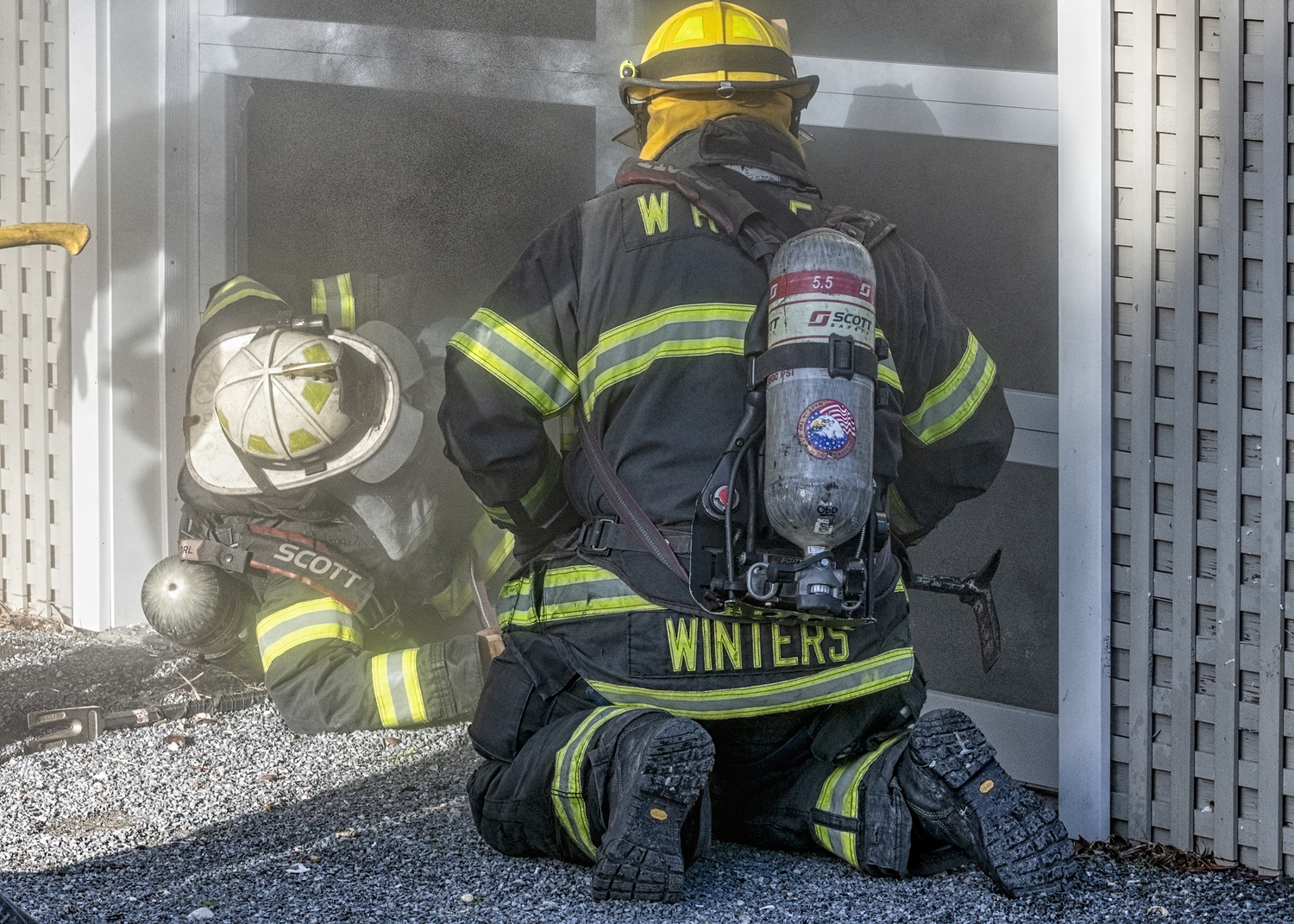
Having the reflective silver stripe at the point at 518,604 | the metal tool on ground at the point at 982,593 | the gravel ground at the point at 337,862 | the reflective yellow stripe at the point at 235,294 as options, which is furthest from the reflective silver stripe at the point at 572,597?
the reflective yellow stripe at the point at 235,294

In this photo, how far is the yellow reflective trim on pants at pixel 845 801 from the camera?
2.98 meters

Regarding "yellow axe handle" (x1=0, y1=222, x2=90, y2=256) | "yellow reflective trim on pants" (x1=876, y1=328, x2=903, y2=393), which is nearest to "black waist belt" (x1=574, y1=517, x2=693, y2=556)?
"yellow reflective trim on pants" (x1=876, y1=328, x2=903, y2=393)

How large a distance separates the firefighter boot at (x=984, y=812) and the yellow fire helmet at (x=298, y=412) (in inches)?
81.4

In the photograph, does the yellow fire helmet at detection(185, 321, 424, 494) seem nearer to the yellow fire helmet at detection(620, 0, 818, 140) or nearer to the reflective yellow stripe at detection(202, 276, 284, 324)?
the reflective yellow stripe at detection(202, 276, 284, 324)

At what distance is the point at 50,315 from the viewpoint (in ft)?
16.9

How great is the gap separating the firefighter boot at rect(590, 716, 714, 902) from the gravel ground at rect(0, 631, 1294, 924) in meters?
0.05

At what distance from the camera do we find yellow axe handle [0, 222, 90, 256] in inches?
180

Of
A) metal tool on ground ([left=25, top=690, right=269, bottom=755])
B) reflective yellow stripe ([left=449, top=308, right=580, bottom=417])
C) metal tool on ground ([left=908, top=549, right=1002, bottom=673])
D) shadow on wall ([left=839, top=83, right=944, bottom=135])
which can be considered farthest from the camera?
metal tool on ground ([left=25, top=690, right=269, bottom=755])

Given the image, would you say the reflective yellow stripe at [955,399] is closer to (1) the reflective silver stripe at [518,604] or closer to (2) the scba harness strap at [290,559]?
(1) the reflective silver stripe at [518,604]

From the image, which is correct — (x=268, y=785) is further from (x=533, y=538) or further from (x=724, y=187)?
(x=724, y=187)

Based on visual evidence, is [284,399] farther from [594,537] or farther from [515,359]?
[594,537]

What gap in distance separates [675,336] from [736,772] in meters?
0.97

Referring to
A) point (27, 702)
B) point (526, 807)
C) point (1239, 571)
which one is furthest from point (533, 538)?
point (27, 702)

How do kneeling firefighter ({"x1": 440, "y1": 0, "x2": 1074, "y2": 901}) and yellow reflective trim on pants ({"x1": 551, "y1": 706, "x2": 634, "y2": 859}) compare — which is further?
yellow reflective trim on pants ({"x1": 551, "y1": 706, "x2": 634, "y2": 859})
